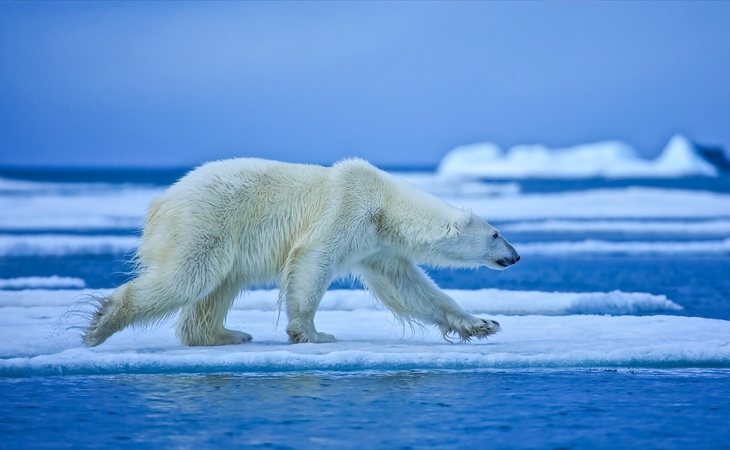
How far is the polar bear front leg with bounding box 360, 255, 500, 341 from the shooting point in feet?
22.8

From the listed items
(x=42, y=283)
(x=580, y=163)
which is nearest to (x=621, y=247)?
(x=42, y=283)

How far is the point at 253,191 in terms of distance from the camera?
656 cm

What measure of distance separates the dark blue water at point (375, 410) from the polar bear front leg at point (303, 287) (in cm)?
66

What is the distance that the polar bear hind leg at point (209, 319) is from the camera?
6.77 meters

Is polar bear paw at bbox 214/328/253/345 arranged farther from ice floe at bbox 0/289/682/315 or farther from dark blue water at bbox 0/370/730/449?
ice floe at bbox 0/289/682/315

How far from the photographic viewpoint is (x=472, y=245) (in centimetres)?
698

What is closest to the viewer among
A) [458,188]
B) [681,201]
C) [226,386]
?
[226,386]

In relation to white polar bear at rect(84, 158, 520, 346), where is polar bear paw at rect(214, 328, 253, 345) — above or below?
below

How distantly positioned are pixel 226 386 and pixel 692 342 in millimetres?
2986

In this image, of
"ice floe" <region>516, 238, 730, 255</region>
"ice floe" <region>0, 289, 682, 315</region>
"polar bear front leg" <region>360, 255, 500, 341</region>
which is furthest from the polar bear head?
"ice floe" <region>516, 238, 730, 255</region>

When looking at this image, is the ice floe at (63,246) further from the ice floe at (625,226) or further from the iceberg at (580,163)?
the iceberg at (580,163)

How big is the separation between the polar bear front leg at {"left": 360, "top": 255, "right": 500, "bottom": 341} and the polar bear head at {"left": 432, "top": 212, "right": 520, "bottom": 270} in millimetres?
232

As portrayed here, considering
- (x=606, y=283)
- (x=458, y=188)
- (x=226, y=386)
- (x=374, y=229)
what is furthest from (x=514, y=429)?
(x=458, y=188)

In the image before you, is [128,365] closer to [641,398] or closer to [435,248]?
[435,248]
